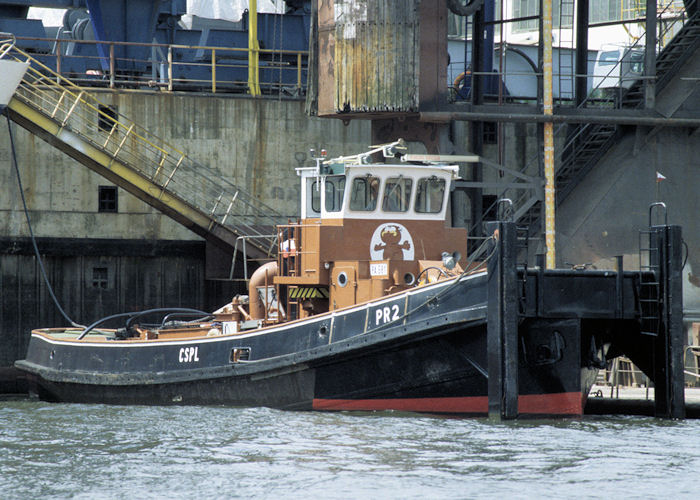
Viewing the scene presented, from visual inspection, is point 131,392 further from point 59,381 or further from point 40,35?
point 40,35

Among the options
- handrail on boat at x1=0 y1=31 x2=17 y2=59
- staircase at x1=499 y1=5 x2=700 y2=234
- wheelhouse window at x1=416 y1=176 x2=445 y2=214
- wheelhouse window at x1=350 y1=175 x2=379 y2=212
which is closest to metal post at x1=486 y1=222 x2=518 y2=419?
wheelhouse window at x1=416 y1=176 x2=445 y2=214

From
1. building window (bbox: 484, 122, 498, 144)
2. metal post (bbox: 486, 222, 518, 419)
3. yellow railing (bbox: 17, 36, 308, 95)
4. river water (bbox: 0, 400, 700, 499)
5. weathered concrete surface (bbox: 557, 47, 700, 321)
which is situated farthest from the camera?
yellow railing (bbox: 17, 36, 308, 95)

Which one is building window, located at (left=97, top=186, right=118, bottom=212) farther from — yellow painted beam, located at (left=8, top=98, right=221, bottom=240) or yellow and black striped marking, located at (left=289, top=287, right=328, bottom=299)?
yellow and black striped marking, located at (left=289, top=287, right=328, bottom=299)

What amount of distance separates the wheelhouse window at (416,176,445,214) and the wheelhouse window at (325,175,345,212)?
112 cm

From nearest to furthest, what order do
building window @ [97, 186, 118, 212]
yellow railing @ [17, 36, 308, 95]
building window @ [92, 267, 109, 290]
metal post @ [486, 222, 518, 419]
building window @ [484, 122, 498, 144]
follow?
metal post @ [486, 222, 518, 419]
building window @ [92, 267, 109, 290]
building window @ [97, 186, 118, 212]
building window @ [484, 122, 498, 144]
yellow railing @ [17, 36, 308, 95]

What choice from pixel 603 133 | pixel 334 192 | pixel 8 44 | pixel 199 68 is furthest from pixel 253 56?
pixel 334 192

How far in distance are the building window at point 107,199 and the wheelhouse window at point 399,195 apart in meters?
8.32

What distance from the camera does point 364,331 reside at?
50.4ft

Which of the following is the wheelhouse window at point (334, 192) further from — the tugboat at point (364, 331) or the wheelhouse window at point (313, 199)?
the wheelhouse window at point (313, 199)

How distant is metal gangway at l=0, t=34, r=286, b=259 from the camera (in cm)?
2133

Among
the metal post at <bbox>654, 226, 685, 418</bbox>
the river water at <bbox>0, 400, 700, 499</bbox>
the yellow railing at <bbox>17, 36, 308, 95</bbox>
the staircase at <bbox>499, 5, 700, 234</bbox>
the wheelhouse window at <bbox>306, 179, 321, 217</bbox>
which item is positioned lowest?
the river water at <bbox>0, 400, 700, 499</bbox>

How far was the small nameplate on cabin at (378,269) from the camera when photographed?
16281 millimetres

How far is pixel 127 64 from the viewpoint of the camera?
90.3 feet

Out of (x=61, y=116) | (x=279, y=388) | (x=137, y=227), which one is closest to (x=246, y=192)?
(x=137, y=227)
